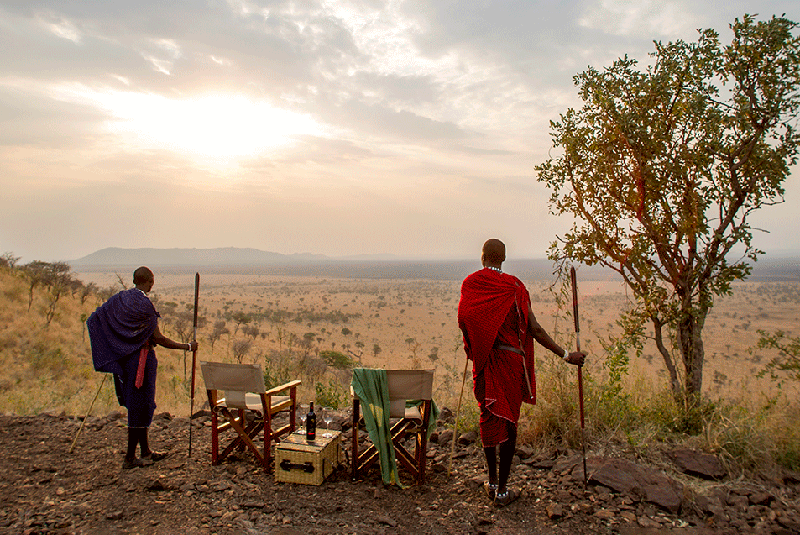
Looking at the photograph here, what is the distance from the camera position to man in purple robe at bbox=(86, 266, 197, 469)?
5.43 meters

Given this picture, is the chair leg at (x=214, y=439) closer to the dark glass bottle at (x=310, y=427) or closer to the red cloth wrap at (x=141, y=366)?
the red cloth wrap at (x=141, y=366)

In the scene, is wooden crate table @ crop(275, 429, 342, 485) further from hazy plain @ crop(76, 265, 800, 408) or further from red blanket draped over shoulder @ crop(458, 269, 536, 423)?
hazy plain @ crop(76, 265, 800, 408)

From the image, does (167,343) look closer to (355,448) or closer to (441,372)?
(355,448)

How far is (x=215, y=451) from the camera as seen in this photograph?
541 cm

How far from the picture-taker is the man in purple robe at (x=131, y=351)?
543 centimetres

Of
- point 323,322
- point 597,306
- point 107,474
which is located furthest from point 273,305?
point 107,474

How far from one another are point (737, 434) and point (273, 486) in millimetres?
4665

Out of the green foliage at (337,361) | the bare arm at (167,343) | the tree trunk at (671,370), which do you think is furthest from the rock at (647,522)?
the green foliage at (337,361)

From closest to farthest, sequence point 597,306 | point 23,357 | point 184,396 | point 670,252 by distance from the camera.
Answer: point 670,252 < point 184,396 < point 23,357 < point 597,306

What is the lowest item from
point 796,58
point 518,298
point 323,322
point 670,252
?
point 323,322

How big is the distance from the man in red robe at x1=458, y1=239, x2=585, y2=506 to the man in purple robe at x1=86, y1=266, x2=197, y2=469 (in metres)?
3.10

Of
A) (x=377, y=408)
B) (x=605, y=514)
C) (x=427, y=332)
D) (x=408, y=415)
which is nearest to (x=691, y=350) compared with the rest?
(x=605, y=514)

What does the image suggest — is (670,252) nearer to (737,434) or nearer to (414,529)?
(737,434)

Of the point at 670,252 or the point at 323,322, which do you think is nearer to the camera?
the point at 670,252
